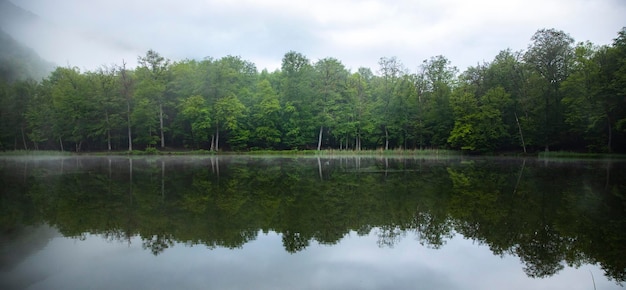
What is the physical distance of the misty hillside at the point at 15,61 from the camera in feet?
191

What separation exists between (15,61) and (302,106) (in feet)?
156

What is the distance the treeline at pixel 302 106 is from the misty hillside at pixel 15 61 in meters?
2.75

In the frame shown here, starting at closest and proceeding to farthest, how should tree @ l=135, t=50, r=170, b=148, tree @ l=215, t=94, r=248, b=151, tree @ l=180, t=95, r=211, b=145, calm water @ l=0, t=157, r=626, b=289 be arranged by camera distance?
calm water @ l=0, t=157, r=626, b=289
tree @ l=180, t=95, r=211, b=145
tree @ l=215, t=94, r=248, b=151
tree @ l=135, t=50, r=170, b=148

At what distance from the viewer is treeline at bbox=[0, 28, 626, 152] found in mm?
48469

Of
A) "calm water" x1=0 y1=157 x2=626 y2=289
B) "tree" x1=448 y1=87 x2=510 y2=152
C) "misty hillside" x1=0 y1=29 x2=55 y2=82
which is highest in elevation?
"misty hillside" x1=0 y1=29 x2=55 y2=82

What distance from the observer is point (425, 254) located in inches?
278

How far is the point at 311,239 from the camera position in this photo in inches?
310

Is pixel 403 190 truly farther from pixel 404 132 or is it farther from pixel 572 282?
pixel 404 132

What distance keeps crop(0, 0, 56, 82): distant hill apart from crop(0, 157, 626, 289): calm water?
57.8m

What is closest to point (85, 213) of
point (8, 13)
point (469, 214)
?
point (469, 214)

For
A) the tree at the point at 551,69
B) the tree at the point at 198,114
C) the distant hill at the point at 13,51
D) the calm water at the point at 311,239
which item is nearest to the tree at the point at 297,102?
the tree at the point at 198,114

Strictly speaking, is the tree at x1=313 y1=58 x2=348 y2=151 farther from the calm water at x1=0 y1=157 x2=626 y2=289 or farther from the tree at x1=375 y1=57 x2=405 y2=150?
the calm water at x1=0 y1=157 x2=626 y2=289

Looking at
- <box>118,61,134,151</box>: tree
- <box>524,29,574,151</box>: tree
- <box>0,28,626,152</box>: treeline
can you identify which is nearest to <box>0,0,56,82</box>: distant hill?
<box>0,28,626,152</box>: treeline

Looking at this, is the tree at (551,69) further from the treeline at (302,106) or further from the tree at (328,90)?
the tree at (328,90)
